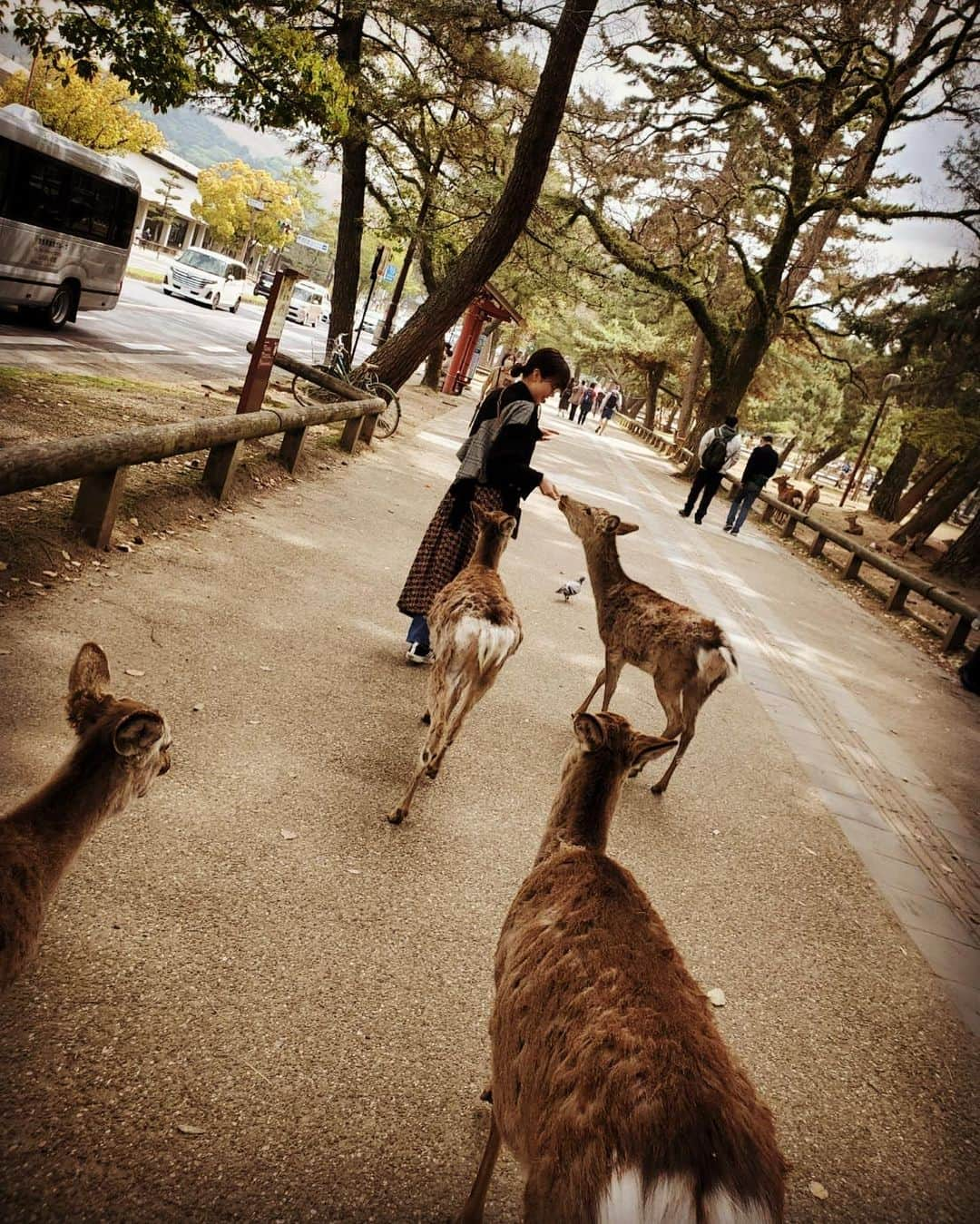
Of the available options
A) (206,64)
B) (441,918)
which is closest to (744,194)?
(206,64)

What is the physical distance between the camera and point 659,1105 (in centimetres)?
140

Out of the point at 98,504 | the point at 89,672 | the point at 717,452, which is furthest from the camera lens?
the point at 717,452

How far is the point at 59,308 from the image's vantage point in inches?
524

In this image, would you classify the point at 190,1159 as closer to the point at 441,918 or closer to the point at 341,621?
the point at 441,918

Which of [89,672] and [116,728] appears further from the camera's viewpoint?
[89,672]

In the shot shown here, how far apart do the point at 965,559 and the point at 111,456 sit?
16.0m

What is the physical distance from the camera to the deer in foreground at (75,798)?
1.90 meters

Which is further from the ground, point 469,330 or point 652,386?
point 652,386

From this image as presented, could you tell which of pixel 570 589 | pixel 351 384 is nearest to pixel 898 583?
pixel 570 589

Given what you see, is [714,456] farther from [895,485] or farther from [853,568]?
[895,485]

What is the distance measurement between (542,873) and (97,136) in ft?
146

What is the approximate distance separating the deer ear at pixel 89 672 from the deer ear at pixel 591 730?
1.59 meters

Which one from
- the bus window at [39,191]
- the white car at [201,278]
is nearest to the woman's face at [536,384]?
the bus window at [39,191]

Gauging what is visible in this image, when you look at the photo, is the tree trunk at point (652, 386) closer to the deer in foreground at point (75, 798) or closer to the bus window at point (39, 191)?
the bus window at point (39, 191)
